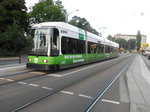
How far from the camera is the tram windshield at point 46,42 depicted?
32.3 ft

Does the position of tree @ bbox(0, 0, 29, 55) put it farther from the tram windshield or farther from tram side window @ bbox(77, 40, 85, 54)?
the tram windshield

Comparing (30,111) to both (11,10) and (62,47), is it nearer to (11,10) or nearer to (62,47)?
(62,47)

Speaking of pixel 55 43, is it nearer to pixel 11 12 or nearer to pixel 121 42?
pixel 11 12

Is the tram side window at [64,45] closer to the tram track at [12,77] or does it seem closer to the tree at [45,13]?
the tram track at [12,77]

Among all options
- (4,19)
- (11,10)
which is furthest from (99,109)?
(11,10)

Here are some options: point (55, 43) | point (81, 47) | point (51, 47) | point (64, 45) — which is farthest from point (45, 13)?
point (51, 47)

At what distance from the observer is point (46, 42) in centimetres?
993

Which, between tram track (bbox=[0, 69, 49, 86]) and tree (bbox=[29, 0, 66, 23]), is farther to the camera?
tree (bbox=[29, 0, 66, 23])

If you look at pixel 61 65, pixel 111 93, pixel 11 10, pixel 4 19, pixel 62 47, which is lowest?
pixel 111 93

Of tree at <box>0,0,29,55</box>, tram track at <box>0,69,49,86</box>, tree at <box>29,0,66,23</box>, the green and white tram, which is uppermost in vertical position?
tree at <box>29,0,66,23</box>

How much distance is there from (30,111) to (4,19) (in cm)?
3164

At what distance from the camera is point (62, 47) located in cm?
1073

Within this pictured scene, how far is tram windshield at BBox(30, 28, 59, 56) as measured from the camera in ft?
32.3

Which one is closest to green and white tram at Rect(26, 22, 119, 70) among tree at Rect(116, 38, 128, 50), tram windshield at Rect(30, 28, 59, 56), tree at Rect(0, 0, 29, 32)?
tram windshield at Rect(30, 28, 59, 56)
